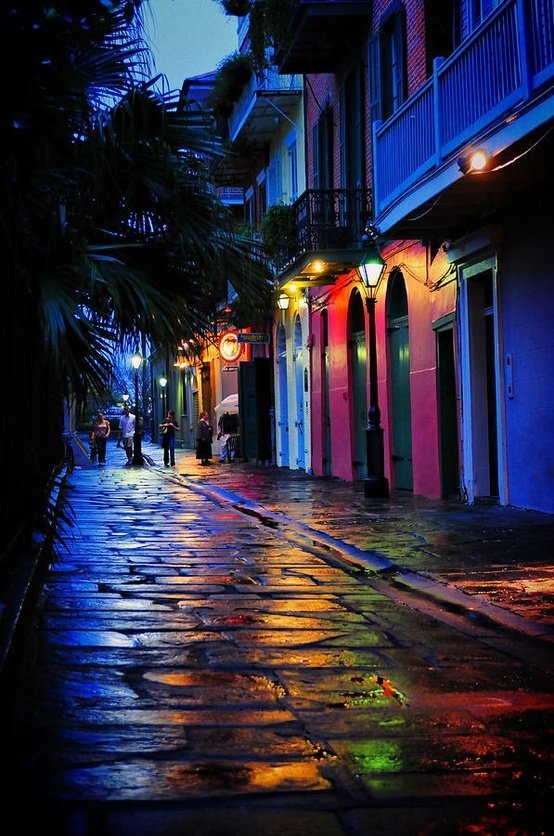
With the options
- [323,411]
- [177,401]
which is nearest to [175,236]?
[323,411]

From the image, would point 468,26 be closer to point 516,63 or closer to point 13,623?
point 516,63

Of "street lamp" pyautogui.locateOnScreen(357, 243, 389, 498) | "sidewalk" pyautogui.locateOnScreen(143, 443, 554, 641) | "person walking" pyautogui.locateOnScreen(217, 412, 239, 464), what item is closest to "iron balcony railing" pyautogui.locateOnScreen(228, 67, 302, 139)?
"person walking" pyautogui.locateOnScreen(217, 412, 239, 464)

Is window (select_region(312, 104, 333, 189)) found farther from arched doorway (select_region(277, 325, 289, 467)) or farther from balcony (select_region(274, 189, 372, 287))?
arched doorway (select_region(277, 325, 289, 467))

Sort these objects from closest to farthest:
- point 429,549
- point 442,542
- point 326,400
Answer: point 429,549, point 442,542, point 326,400

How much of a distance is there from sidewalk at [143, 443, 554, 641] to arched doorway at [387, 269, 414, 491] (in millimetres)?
779

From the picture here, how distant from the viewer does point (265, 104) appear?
987 inches

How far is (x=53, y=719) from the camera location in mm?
4137

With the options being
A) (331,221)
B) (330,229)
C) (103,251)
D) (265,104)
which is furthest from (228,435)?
(103,251)

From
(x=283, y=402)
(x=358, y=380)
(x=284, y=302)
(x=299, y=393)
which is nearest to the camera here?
(x=358, y=380)

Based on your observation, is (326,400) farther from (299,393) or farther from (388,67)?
(388,67)

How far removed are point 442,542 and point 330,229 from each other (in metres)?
10.7

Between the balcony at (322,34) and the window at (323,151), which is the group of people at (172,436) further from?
the balcony at (322,34)

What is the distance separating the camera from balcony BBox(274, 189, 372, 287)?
1894cm

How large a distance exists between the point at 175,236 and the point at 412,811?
6496mm
